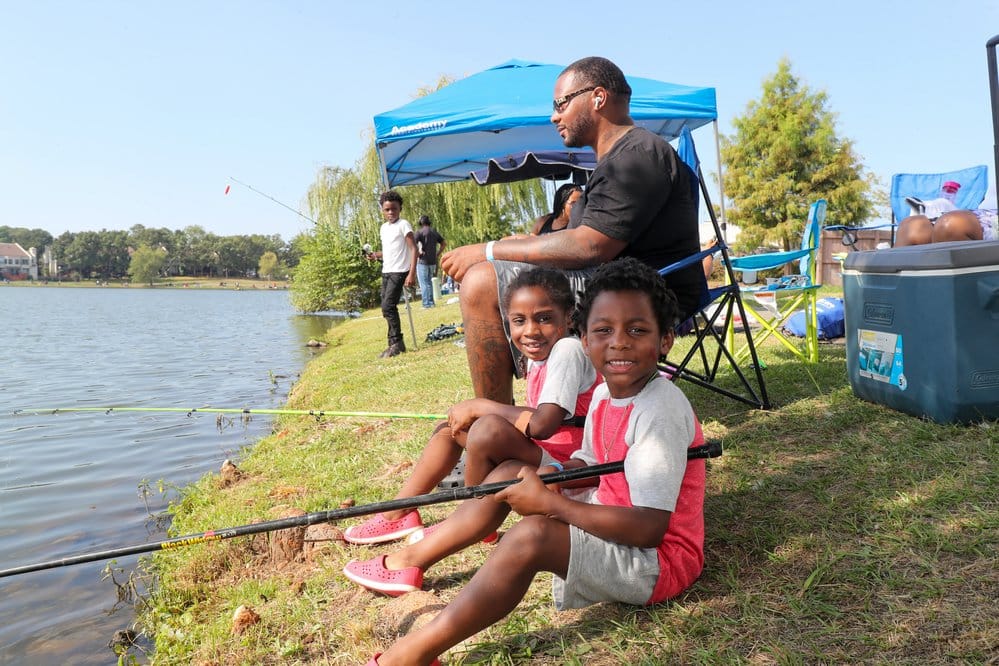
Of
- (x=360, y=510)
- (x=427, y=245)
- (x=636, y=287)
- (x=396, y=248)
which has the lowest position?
(x=360, y=510)

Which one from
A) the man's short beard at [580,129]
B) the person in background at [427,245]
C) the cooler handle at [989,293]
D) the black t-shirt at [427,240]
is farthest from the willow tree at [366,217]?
the cooler handle at [989,293]

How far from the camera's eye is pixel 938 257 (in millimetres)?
2730

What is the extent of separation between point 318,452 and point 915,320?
326 centimetres

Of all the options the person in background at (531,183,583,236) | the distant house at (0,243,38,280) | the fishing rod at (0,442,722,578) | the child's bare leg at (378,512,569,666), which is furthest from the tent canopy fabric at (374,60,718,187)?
the distant house at (0,243,38,280)

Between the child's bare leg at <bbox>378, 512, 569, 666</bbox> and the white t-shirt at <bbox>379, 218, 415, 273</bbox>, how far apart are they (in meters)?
7.21

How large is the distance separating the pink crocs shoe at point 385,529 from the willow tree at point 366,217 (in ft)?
52.0

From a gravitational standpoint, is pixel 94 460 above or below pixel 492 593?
below

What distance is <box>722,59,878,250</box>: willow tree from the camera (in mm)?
25531

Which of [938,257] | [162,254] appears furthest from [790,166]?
[162,254]

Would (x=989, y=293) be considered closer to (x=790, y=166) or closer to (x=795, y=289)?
(x=795, y=289)

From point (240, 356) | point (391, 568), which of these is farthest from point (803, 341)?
point (240, 356)

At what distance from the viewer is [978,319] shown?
8.80ft

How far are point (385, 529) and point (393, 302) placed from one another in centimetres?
612

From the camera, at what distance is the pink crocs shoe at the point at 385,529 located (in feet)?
8.13
